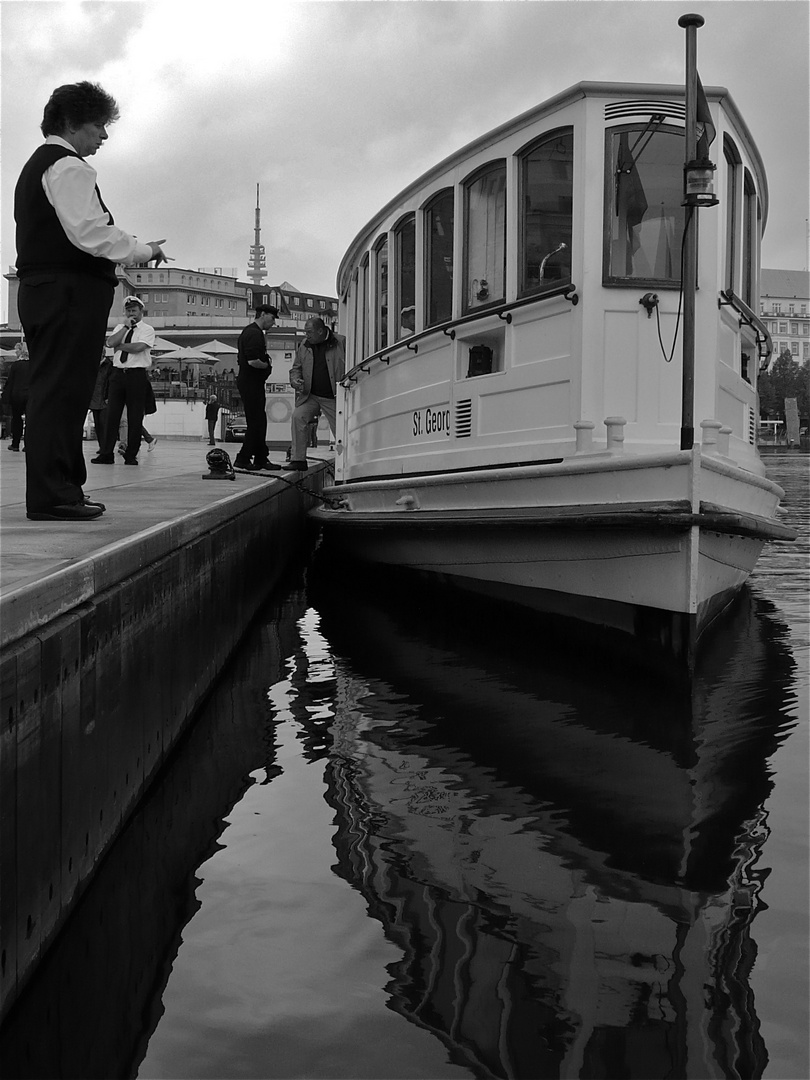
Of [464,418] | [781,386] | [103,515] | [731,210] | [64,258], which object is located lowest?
[103,515]

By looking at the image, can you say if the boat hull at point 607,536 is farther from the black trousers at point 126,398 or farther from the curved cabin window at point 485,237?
the black trousers at point 126,398

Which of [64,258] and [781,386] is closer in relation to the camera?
[64,258]

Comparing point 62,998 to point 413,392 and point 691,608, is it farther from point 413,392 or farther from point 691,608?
point 413,392

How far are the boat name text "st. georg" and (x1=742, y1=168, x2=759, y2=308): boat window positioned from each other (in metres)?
2.26

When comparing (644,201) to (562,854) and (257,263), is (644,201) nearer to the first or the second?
(562,854)

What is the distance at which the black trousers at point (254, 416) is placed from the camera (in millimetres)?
12156

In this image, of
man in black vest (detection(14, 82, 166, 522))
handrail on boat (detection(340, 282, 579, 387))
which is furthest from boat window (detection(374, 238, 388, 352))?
man in black vest (detection(14, 82, 166, 522))

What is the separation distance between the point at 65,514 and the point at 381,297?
517 centimetres

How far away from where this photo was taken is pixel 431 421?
8.51 m

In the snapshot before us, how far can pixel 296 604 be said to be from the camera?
33.4ft

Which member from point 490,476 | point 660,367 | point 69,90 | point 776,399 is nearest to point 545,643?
point 490,476

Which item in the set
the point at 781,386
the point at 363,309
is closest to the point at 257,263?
the point at 781,386

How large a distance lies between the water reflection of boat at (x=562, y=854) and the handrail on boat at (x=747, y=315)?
230 cm

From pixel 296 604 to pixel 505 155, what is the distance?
4.33 meters
